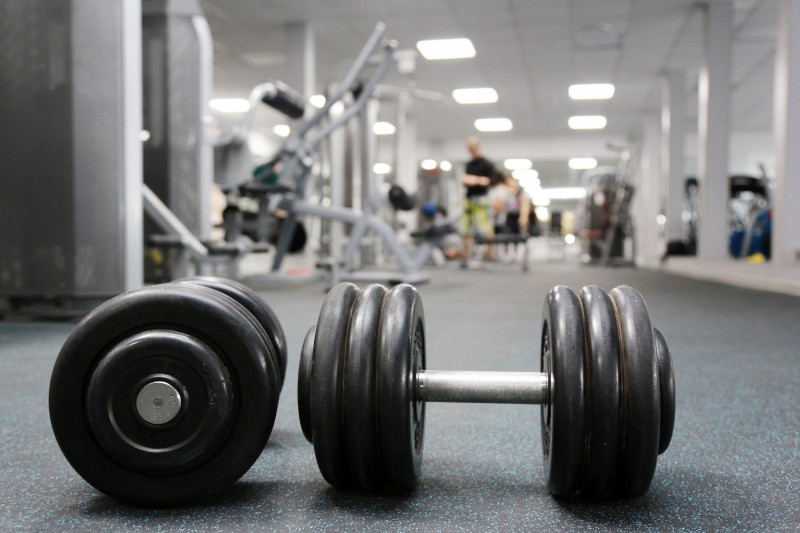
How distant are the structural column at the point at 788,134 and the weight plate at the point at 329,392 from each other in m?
5.09

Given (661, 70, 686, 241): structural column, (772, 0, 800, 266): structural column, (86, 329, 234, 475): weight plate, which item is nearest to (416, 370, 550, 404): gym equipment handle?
(86, 329, 234, 475): weight plate

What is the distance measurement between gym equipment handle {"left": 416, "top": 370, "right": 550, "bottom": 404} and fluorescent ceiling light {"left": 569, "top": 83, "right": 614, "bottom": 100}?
9.08 metres

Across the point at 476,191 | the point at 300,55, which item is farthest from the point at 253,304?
the point at 300,55

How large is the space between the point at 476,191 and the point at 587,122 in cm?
592

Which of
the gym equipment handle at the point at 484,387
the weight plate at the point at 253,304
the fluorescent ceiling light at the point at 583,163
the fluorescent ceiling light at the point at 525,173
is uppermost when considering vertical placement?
the fluorescent ceiling light at the point at 583,163

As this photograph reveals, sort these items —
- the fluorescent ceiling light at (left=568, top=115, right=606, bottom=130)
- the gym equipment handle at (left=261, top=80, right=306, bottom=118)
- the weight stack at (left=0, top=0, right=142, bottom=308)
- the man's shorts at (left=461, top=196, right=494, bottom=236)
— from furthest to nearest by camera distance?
the fluorescent ceiling light at (left=568, top=115, right=606, bottom=130) → the man's shorts at (left=461, top=196, right=494, bottom=236) → the gym equipment handle at (left=261, top=80, right=306, bottom=118) → the weight stack at (left=0, top=0, right=142, bottom=308)

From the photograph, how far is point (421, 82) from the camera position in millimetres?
9078

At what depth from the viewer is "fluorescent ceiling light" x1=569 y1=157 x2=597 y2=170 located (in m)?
15.2

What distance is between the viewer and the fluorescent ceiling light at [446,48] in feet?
24.1

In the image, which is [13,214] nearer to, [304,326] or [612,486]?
[304,326]

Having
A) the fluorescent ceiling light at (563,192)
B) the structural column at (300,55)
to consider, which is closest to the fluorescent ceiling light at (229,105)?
the structural column at (300,55)

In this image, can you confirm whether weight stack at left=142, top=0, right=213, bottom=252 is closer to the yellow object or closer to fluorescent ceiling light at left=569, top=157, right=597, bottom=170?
the yellow object

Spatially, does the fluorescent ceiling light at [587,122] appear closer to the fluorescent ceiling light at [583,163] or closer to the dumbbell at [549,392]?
the fluorescent ceiling light at [583,163]

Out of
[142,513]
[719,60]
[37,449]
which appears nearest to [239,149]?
[37,449]
